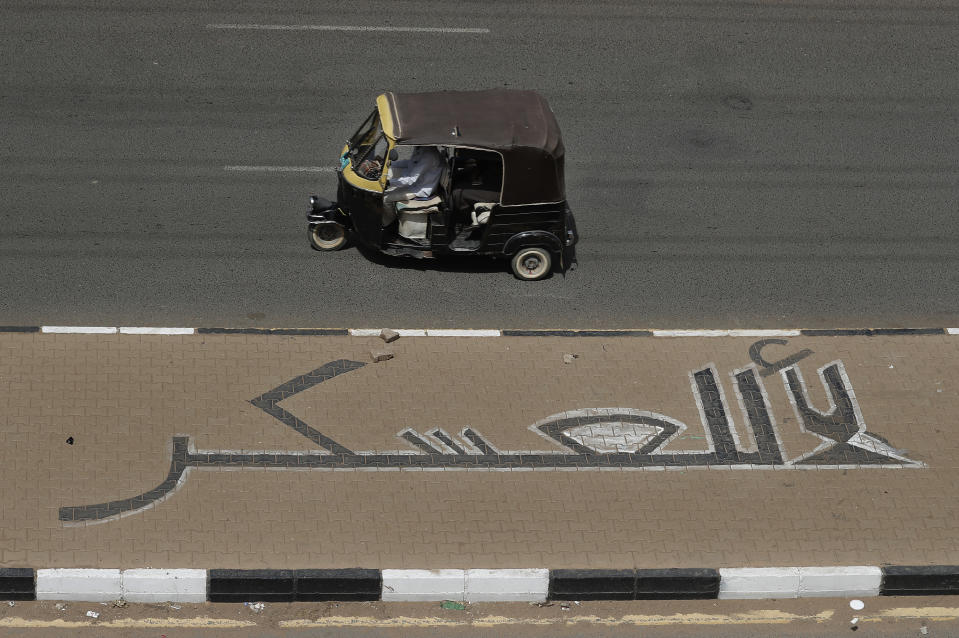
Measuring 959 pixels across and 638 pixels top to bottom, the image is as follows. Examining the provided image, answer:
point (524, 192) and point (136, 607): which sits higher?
point (524, 192)

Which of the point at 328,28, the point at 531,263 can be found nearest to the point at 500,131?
the point at 531,263

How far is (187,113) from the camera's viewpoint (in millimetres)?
14125

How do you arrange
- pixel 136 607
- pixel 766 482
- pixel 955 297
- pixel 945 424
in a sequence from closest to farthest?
pixel 136 607
pixel 766 482
pixel 945 424
pixel 955 297

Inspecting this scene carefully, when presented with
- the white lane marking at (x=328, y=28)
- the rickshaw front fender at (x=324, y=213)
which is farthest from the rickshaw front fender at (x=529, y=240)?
the white lane marking at (x=328, y=28)

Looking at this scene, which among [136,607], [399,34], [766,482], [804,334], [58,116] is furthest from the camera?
[399,34]

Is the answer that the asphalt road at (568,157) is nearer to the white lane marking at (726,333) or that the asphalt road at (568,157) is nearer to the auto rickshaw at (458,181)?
the white lane marking at (726,333)

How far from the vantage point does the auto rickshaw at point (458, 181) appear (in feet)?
37.4

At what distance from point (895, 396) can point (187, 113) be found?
8.68 m

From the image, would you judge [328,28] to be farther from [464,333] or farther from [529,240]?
[464,333]

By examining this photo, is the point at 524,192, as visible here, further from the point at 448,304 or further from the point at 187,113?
the point at 187,113

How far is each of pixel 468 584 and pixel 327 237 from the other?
189 inches

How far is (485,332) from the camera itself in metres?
11.2

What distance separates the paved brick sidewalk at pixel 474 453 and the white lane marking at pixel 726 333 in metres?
0.13

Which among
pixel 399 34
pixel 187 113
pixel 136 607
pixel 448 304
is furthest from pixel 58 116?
pixel 136 607
